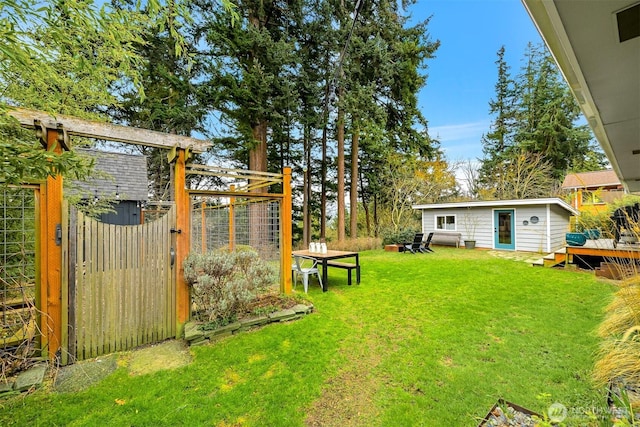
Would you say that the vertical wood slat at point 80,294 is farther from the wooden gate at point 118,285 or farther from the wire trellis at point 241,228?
the wire trellis at point 241,228

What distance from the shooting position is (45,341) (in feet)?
9.03

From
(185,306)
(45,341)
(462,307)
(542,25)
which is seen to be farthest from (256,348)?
(542,25)

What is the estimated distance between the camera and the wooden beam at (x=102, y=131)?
8.77ft

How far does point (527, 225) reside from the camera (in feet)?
35.3

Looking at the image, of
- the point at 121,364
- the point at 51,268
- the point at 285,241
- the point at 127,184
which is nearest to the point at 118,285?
the point at 51,268

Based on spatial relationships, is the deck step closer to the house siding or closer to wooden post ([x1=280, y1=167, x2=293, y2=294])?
the house siding

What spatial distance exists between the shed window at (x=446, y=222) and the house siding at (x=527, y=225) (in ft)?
0.59

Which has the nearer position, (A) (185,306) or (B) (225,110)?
(A) (185,306)

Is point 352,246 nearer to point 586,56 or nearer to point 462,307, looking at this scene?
point 462,307

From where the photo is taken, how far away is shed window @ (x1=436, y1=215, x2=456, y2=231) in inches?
505

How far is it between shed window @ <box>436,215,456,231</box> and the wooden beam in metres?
12.1

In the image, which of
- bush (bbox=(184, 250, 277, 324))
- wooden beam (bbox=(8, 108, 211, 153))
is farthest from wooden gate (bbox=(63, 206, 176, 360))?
wooden beam (bbox=(8, 108, 211, 153))

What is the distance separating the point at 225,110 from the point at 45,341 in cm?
830

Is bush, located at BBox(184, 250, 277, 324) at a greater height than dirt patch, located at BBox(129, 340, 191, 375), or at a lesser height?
greater
